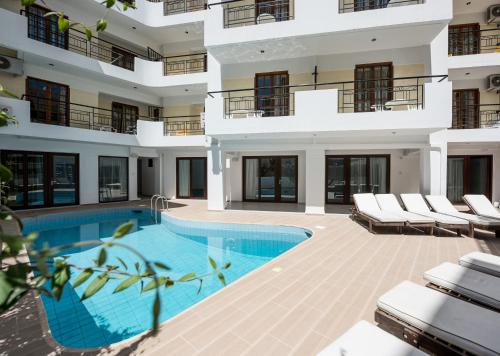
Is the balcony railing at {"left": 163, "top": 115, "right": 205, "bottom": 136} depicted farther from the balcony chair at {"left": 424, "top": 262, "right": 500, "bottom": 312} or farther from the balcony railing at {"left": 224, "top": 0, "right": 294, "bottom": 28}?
the balcony chair at {"left": 424, "top": 262, "right": 500, "bottom": 312}

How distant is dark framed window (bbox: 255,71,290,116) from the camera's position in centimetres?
1254

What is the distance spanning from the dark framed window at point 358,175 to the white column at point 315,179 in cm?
318

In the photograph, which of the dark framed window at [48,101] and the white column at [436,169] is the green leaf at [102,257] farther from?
the dark framed window at [48,101]

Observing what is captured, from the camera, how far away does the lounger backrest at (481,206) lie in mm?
8539

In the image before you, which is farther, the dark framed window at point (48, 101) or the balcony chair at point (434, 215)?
the dark framed window at point (48, 101)

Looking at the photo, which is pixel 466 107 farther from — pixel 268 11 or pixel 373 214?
pixel 268 11

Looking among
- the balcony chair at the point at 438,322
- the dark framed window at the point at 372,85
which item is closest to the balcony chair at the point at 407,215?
the dark framed window at the point at 372,85

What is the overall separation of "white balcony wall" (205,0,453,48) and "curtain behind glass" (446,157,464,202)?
25.6 feet

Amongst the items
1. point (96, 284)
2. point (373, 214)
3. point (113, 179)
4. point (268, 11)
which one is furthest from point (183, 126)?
point (96, 284)

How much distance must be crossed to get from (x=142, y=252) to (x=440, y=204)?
1004cm

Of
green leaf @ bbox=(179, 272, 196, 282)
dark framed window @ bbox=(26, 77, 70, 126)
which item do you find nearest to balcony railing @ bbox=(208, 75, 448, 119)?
dark framed window @ bbox=(26, 77, 70, 126)

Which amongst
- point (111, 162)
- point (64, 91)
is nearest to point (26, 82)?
point (64, 91)

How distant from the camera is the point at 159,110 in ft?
56.4

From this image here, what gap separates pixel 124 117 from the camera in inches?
633
